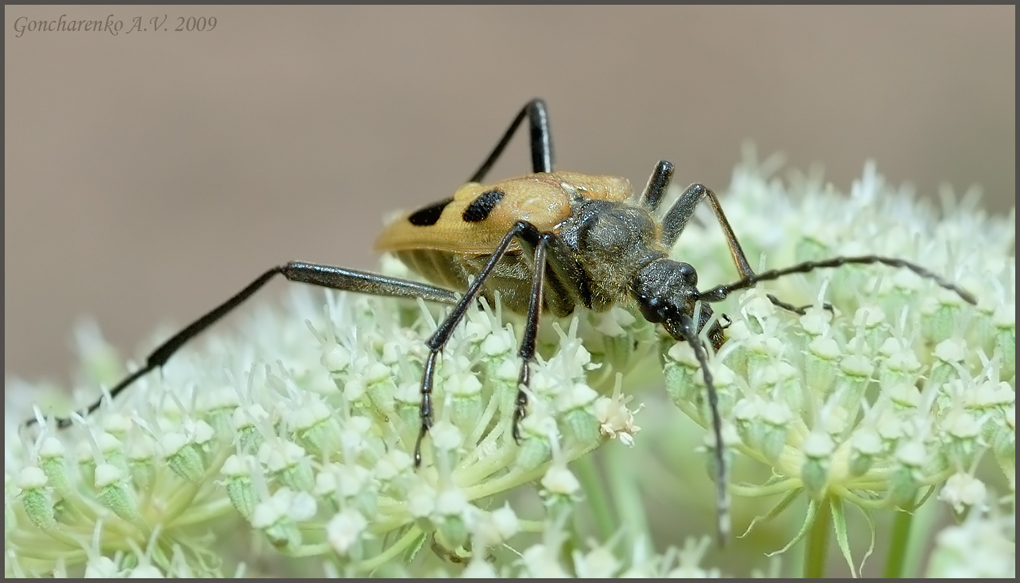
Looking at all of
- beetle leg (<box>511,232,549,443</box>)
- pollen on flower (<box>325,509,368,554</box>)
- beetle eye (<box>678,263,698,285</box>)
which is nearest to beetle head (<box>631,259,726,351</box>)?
beetle eye (<box>678,263,698,285</box>)

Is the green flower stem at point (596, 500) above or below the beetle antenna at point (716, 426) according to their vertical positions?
below

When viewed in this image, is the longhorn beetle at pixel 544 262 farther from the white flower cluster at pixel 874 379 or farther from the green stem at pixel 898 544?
the green stem at pixel 898 544

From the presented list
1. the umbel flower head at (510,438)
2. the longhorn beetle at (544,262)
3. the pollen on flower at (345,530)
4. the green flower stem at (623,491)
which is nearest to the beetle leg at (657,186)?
the longhorn beetle at (544,262)

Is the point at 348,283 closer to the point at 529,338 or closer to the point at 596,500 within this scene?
the point at 529,338

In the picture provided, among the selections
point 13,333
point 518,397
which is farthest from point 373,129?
point 518,397

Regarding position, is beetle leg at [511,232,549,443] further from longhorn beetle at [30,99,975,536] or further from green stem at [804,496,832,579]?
green stem at [804,496,832,579]

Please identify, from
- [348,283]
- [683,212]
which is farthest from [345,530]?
[683,212]
